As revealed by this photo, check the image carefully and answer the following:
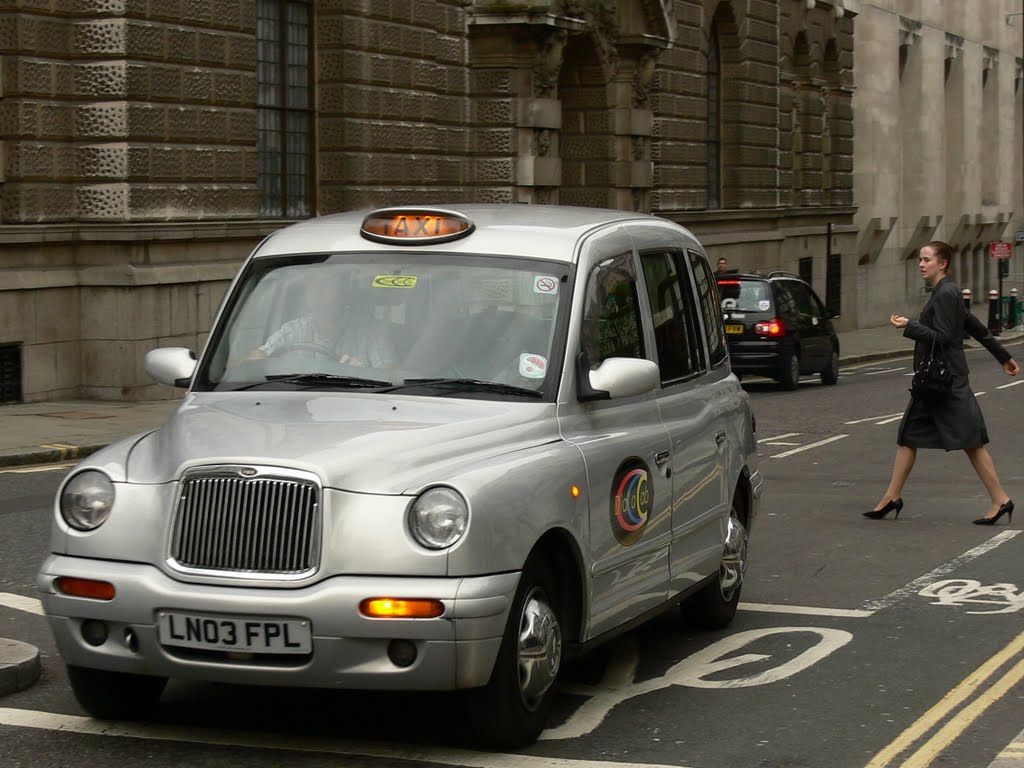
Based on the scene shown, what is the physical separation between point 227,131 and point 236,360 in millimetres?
17095

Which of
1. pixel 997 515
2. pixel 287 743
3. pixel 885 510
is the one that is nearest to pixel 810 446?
pixel 885 510

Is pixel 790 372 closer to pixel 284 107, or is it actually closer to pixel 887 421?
pixel 887 421

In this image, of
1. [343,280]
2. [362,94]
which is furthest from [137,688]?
[362,94]

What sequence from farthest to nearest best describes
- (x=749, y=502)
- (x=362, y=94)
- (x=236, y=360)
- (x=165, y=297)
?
(x=362, y=94)
(x=165, y=297)
(x=749, y=502)
(x=236, y=360)

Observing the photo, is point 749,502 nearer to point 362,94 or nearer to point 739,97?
point 362,94

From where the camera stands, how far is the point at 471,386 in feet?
22.7

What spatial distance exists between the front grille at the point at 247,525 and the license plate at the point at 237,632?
16 centimetres

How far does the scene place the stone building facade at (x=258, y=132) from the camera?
21797 millimetres

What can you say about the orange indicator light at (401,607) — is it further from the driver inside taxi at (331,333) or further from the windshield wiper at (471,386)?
the driver inside taxi at (331,333)

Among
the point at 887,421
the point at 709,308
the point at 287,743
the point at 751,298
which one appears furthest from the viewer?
the point at 751,298

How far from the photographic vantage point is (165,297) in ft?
74.1

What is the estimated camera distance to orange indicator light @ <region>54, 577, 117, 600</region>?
6.14 metres

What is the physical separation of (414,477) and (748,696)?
1.98m

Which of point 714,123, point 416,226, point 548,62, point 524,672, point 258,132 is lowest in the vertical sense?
point 524,672
